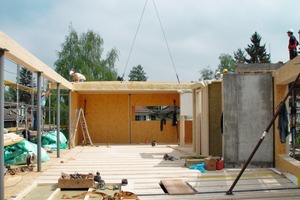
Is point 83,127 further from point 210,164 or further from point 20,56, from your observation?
point 20,56

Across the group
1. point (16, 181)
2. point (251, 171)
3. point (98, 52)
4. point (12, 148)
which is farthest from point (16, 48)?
point (98, 52)

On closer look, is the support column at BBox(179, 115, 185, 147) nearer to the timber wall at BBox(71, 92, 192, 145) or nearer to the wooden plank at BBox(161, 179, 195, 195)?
the timber wall at BBox(71, 92, 192, 145)

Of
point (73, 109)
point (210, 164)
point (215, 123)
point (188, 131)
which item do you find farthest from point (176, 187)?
point (188, 131)

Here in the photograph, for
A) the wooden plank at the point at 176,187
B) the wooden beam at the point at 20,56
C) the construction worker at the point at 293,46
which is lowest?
the wooden plank at the point at 176,187

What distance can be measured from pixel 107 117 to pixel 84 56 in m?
16.3

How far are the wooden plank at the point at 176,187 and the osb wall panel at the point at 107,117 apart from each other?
9.77 meters

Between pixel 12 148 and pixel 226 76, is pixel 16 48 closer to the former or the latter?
pixel 12 148

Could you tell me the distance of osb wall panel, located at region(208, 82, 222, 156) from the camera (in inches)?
397

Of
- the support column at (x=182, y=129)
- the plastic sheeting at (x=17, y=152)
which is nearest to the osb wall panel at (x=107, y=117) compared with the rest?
the support column at (x=182, y=129)

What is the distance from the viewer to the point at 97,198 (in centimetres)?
566

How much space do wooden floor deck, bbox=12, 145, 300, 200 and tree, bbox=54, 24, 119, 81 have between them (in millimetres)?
21049

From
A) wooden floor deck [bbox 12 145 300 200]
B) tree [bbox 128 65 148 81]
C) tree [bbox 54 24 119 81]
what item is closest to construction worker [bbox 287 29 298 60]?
wooden floor deck [bbox 12 145 300 200]

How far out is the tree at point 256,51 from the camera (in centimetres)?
4328

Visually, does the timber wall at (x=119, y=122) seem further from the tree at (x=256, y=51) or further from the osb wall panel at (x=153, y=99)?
the tree at (x=256, y=51)
